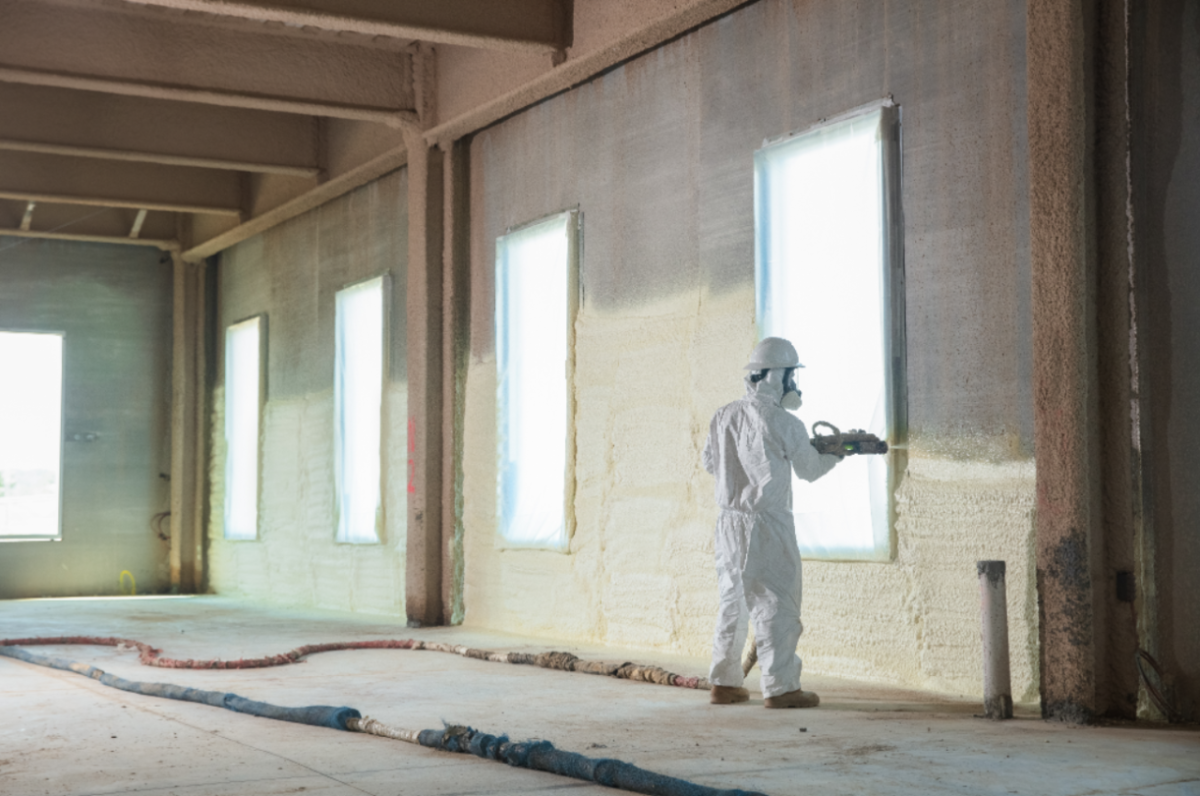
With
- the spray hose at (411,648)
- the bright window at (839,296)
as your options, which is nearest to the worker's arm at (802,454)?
Answer: the bright window at (839,296)

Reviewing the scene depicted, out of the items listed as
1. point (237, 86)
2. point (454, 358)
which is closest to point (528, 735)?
point (454, 358)

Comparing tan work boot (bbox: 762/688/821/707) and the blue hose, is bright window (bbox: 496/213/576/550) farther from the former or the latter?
tan work boot (bbox: 762/688/821/707)

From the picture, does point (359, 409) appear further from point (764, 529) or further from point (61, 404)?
point (764, 529)

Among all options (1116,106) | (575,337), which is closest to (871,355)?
(1116,106)

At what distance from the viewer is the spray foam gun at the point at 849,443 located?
24.6ft

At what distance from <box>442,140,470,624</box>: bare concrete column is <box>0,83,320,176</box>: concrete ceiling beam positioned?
10.4ft

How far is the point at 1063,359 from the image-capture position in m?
6.92

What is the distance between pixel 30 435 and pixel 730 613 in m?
14.7

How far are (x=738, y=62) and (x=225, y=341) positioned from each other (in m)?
11.9

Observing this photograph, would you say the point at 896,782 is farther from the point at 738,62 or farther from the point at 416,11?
the point at 416,11

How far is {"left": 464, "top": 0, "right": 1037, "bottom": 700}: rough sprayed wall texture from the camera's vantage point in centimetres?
791

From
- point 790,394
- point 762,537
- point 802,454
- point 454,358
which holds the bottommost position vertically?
point 762,537

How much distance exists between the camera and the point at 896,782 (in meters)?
5.24

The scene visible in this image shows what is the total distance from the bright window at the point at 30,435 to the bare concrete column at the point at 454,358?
343 inches
